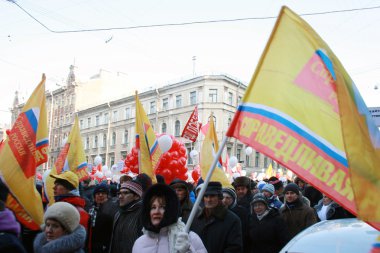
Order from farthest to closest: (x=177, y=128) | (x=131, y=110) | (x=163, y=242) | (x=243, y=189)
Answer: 1. (x=131, y=110)
2. (x=177, y=128)
3. (x=243, y=189)
4. (x=163, y=242)

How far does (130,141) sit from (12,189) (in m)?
43.6

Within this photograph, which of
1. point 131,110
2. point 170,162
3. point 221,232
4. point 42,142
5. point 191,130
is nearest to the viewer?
point 221,232

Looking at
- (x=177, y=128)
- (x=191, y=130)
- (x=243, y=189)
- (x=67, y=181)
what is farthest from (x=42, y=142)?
(x=177, y=128)

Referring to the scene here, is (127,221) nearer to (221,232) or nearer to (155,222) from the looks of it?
(221,232)

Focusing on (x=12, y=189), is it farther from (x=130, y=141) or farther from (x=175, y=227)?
(x=130, y=141)

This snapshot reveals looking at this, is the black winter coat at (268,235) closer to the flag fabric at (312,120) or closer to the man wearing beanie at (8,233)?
the flag fabric at (312,120)

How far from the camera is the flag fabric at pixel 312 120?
7.68ft

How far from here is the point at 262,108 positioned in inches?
109

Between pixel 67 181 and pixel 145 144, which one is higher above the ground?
pixel 145 144

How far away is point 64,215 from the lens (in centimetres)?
299

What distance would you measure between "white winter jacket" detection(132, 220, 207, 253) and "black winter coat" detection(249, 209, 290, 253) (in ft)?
5.66

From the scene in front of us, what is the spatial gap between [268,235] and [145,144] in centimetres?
356

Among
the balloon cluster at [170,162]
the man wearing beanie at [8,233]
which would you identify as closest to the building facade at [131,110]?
the balloon cluster at [170,162]

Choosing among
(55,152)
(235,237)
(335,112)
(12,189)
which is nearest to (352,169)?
(335,112)
